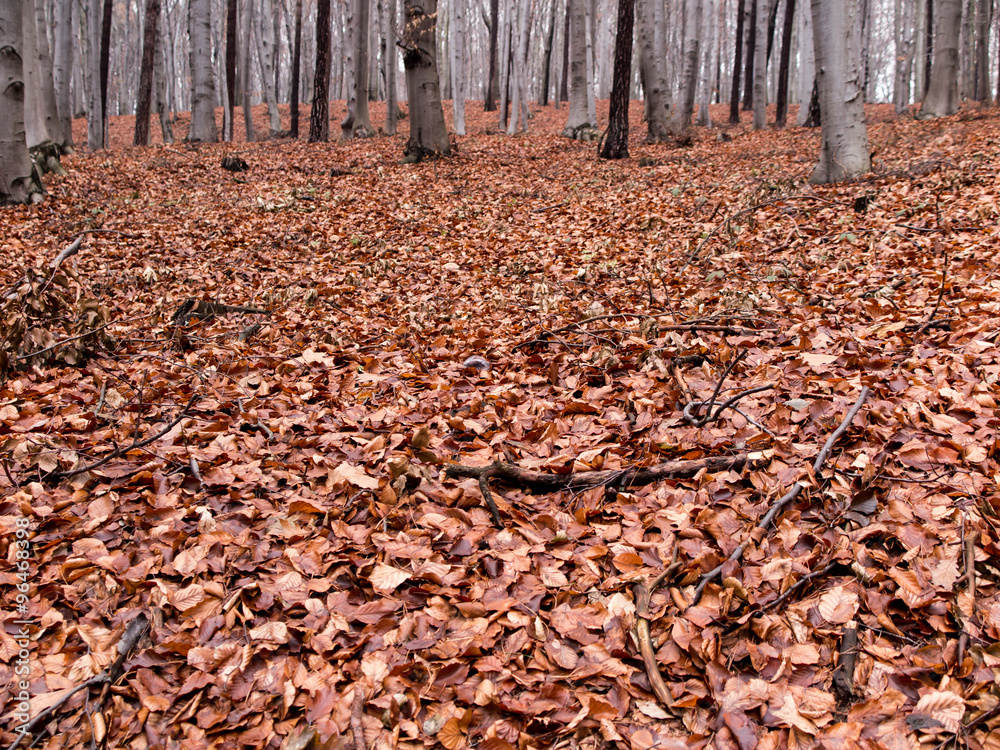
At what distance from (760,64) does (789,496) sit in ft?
50.0

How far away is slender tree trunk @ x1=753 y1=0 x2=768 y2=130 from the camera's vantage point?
47.1ft

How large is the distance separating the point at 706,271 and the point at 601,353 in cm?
194

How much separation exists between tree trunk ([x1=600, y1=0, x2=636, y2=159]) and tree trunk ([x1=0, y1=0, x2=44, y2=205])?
7.58 meters

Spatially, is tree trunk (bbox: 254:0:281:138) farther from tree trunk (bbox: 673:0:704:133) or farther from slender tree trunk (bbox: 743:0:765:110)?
slender tree trunk (bbox: 743:0:765:110)

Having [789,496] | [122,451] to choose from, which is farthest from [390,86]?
[789,496]

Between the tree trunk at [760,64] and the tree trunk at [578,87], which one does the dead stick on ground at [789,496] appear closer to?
the tree trunk at [578,87]

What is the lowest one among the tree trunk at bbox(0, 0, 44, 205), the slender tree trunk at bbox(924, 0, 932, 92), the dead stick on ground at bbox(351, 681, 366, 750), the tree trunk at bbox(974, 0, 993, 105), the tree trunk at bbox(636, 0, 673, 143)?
the dead stick on ground at bbox(351, 681, 366, 750)

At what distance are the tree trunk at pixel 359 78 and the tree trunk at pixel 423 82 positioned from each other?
4.16m

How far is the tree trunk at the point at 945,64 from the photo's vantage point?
417 inches

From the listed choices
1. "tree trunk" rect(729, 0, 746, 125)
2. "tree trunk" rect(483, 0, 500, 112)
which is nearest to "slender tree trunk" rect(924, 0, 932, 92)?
"tree trunk" rect(729, 0, 746, 125)

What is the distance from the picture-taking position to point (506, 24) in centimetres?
1770

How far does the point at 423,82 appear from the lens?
9.78m

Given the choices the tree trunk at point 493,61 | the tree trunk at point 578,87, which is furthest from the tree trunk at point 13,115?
the tree trunk at point 493,61

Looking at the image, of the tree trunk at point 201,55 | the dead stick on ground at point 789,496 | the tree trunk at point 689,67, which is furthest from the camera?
the tree trunk at point 689,67
